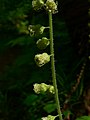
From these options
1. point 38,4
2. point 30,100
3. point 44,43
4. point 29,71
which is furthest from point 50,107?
point 29,71

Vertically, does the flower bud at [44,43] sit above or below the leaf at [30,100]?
above

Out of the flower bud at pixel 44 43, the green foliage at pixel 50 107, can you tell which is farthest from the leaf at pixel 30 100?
the flower bud at pixel 44 43

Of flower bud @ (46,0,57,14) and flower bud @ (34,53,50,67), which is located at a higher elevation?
flower bud @ (46,0,57,14)

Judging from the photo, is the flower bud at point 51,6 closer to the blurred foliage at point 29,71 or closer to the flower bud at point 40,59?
the flower bud at point 40,59

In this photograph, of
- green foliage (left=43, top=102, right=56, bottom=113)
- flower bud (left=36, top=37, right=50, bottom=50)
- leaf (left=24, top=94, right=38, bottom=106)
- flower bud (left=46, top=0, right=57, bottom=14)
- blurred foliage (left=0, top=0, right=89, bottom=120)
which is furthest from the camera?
blurred foliage (left=0, top=0, right=89, bottom=120)

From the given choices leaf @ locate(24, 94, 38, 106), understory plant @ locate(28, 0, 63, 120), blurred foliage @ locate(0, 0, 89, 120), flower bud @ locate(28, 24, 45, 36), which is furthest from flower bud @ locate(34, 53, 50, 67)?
leaf @ locate(24, 94, 38, 106)

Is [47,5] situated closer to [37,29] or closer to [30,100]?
[37,29]

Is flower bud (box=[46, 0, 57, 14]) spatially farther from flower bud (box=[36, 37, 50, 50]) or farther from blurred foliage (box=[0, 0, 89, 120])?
blurred foliage (box=[0, 0, 89, 120])

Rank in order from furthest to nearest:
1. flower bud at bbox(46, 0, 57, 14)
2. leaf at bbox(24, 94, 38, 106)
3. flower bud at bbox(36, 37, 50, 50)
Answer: leaf at bbox(24, 94, 38, 106) < flower bud at bbox(36, 37, 50, 50) < flower bud at bbox(46, 0, 57, 14)
